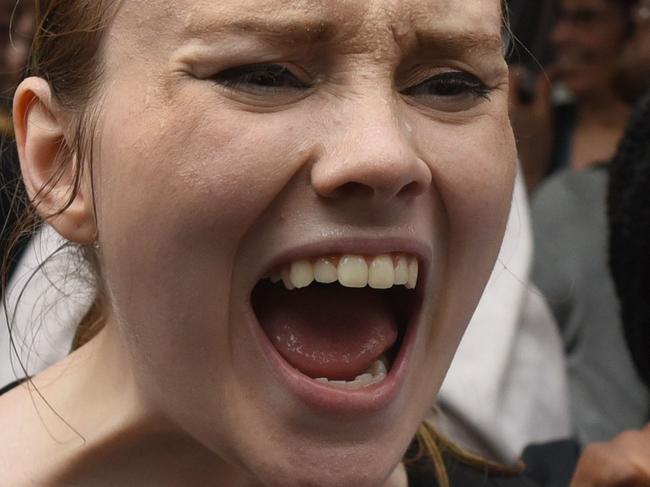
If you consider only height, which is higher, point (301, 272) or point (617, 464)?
point (301, 272)

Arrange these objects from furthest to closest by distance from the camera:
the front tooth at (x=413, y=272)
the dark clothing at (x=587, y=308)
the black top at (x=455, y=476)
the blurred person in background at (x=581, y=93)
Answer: the blurred person in background at (x=581, y=93) < the dark clothing at (x=587, y=308) < the black top at (x=455, y=476) < the front tooth at (x=413, y=272)

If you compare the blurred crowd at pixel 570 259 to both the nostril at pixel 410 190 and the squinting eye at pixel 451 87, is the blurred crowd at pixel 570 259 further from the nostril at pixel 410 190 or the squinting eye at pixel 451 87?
the nostril at pixel 410 190

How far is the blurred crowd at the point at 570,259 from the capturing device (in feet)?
6.07

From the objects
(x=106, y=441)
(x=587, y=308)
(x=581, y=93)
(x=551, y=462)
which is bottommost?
(x=581, y=93)

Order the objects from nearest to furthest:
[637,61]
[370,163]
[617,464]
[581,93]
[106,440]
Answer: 1. [370,163]
2. [106,440]
3. [617,464]
4. [637,61]
5. [581,93]

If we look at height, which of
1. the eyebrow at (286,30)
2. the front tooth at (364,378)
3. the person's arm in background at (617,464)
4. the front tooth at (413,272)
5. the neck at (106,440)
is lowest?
the person's arm in background at (617,464)

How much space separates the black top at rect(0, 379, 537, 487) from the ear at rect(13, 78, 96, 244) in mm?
366

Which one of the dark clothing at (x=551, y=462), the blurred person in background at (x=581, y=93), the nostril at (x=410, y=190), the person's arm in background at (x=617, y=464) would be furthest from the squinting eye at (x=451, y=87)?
the blurred person in background at (x=581, y=93)

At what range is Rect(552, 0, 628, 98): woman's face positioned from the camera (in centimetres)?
346

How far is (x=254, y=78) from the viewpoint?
3.90ft

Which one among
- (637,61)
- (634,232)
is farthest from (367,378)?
(637,61)

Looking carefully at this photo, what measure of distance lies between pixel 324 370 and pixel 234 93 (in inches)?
12.8

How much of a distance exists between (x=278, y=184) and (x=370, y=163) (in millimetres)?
98

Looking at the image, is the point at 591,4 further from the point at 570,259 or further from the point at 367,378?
the point at 367,378
